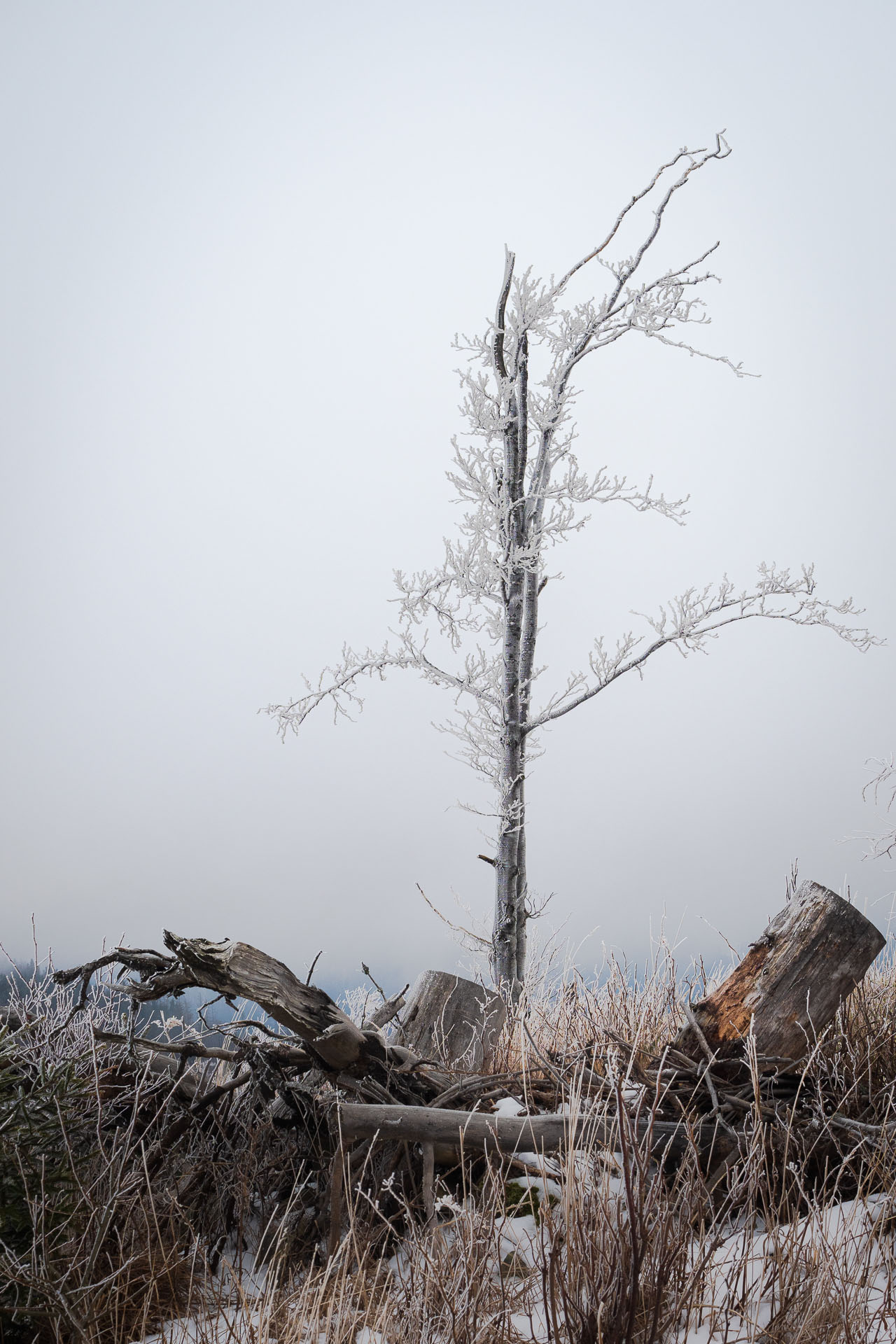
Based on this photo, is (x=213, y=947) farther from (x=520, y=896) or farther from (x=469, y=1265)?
(x=520, y=896)

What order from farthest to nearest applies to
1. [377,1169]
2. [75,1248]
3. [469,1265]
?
1. [377,1169]
2. [75,1248]
3. [469,1265]

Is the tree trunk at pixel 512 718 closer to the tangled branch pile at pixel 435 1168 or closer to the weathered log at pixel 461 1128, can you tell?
the tangled branch pile at pixel 435 1168

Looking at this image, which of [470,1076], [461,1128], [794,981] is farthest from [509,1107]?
[794,981]

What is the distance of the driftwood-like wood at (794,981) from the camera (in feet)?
11.0

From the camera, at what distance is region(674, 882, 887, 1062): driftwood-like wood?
3354 mm

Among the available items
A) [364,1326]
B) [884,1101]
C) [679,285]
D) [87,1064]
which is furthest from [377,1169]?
[679,285]

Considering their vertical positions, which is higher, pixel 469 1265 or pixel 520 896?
pixel 520 896

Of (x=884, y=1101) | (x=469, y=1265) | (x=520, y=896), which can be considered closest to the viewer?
(x=469, y=1265)

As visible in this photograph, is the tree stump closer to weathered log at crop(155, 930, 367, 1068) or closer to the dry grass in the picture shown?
the dry grass

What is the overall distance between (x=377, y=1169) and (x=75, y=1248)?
96cm

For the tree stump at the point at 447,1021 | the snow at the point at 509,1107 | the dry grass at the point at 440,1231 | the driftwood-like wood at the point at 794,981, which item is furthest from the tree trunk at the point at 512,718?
the dry grass at the point at 440,1231

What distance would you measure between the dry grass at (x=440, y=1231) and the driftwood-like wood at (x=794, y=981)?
0.16 m

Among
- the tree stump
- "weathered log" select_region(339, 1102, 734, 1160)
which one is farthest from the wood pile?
the tree stump

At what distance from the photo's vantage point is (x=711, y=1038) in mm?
3424
